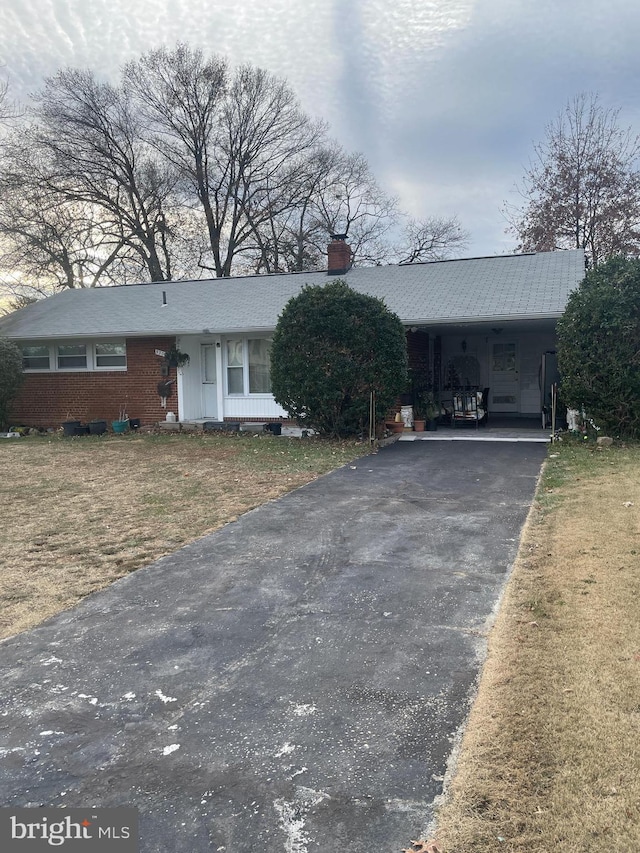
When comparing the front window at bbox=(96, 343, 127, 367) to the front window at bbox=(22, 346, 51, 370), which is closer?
the front window at bbox=(96, 343, 127, 367)

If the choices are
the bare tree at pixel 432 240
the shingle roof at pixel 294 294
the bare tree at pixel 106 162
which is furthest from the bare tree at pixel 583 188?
the bare tree at pixel 106 162

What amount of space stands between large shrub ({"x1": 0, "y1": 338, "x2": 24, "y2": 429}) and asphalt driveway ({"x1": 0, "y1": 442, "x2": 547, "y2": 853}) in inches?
479

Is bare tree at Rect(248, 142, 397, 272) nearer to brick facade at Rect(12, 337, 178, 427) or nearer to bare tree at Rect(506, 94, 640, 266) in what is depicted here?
bare tree at Rect(506, 94, 640, 266)

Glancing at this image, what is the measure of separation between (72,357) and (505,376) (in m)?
12.1

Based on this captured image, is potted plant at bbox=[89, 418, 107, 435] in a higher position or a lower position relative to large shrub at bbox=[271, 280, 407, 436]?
lower

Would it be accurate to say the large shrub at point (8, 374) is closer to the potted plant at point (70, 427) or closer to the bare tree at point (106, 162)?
the potted plant at point (70, 427)

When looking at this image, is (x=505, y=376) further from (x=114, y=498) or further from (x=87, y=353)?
(x=114, y=498)

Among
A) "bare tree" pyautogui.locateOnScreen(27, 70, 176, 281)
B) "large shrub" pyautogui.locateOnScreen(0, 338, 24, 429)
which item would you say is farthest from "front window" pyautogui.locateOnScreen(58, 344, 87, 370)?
"bare tree" pyautogui.locateOnScreen(27, 70, 176, 281)

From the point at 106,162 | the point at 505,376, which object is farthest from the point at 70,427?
the point at 106,162

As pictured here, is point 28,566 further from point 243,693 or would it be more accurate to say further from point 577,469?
point 577,469

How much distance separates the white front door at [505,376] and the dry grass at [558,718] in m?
12.7

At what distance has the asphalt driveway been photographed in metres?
2.35

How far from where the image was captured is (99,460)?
11484 mm

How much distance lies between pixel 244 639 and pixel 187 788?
1.39 metres
